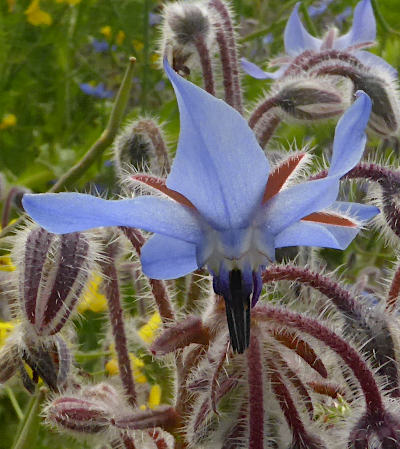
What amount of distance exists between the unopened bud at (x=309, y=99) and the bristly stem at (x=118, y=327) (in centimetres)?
25

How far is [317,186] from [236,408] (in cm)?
20

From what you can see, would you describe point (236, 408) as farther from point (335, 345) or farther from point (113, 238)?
point (113, 238)

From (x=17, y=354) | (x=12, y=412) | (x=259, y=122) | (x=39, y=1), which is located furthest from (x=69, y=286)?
(x=39, y=1)

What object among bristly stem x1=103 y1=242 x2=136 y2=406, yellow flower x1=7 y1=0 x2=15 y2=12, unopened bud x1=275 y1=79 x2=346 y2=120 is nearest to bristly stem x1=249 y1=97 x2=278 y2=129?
unopened bud x1=275 y1=79 x2=346 y2=120

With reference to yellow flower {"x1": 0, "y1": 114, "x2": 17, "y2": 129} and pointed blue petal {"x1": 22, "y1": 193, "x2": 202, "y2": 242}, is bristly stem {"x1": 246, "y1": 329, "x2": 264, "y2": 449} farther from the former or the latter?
yellow flower {"x1": 0, "y1": 114, "x2": 17, "y2": 129}

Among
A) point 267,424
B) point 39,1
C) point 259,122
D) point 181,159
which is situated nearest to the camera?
point 181,159

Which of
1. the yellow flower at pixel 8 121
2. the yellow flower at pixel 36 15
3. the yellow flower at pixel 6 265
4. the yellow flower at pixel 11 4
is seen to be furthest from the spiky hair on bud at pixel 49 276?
the yellow flower at pixel 11 4

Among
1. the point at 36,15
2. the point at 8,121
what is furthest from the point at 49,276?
the point at 36,15

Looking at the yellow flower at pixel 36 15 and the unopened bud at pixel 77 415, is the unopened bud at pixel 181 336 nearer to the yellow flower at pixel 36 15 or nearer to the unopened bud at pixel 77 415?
the unopened bud at pixel 77 415

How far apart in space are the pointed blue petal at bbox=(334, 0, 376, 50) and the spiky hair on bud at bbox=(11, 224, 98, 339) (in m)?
0.61

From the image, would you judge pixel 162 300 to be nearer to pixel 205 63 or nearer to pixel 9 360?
pixel 9 360

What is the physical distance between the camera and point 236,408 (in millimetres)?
563

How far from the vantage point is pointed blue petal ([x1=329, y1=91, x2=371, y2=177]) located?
1.47ft

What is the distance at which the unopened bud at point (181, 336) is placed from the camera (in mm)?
562
